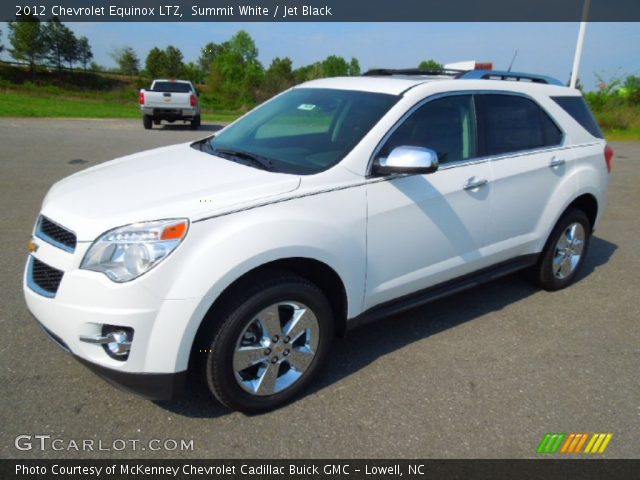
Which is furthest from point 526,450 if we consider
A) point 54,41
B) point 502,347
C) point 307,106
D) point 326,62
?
point 54,41

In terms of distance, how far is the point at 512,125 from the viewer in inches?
146

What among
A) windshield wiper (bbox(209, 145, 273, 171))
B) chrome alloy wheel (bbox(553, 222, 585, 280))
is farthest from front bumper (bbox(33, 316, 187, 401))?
chrome alloy wheel (bbox(553, 222, 585, 280))

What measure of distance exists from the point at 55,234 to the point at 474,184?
259 cm

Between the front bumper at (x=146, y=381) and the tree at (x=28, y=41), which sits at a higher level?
the tree at (x=28, y=41)

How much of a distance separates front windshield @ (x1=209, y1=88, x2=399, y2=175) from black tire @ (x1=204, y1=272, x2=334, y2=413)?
690mm

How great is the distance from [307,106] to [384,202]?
121 cm

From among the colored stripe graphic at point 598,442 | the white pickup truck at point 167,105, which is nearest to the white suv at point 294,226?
the colored stripe graphic at point 598,442

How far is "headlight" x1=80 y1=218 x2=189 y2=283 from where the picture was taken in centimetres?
221

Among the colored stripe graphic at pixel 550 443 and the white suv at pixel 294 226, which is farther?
the colored stripe graphic at pixel 550 443

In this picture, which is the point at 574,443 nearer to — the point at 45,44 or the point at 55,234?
the point at 55,234

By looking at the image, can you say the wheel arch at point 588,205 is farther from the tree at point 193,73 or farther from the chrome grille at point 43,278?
the tree at point 193,73

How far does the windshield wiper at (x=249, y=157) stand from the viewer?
2.89m

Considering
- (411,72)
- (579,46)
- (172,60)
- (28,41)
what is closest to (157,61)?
(172,60)

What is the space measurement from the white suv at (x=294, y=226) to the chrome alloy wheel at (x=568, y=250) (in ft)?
1.24
